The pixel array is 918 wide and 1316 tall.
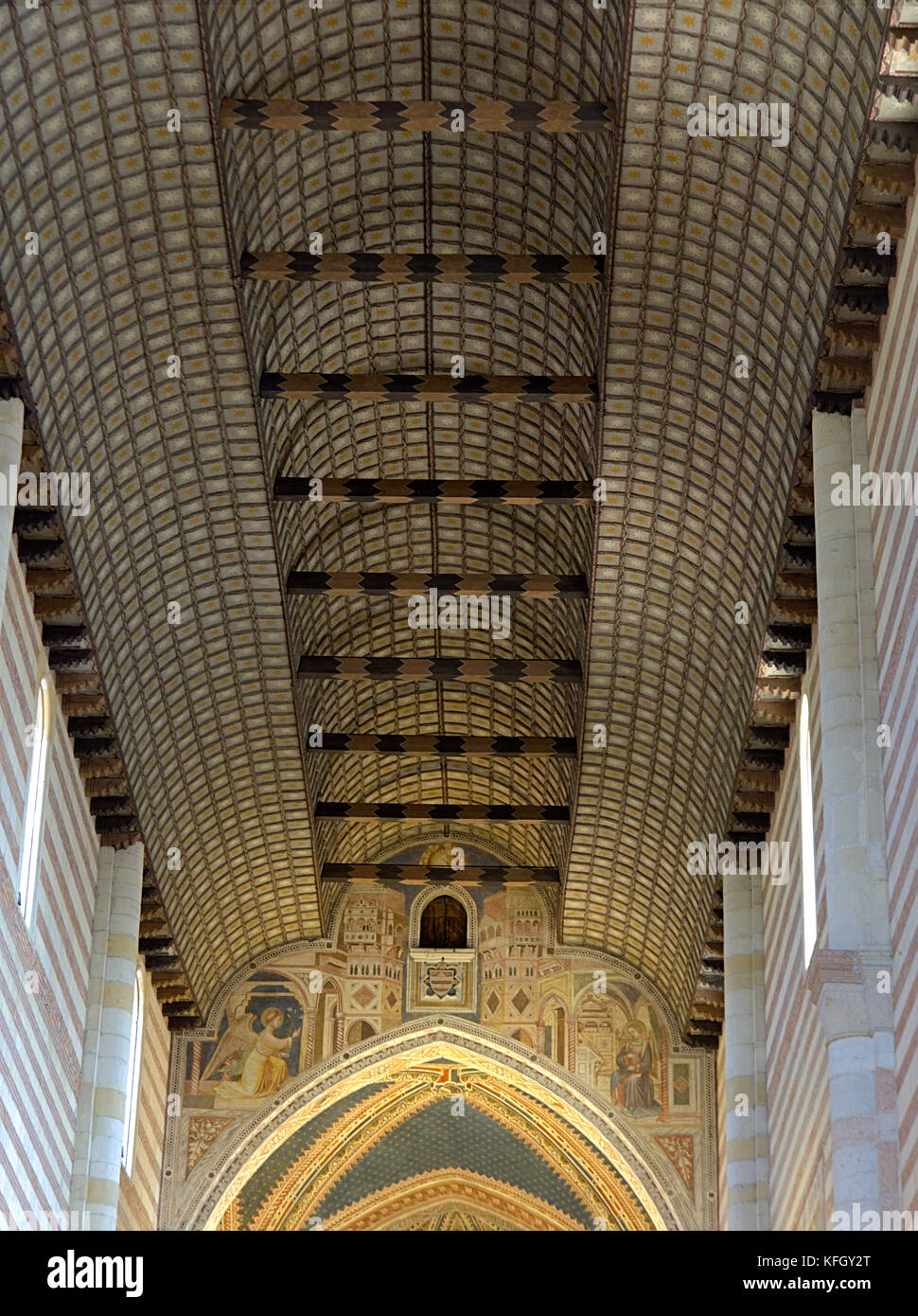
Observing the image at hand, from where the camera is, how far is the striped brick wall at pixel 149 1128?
3528cm

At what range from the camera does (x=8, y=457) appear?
Answer: 22391 mm

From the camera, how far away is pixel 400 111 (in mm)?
24031

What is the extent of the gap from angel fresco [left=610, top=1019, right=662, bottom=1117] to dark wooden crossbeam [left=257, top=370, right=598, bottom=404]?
16254 mm

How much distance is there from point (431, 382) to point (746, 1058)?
34.7 ft

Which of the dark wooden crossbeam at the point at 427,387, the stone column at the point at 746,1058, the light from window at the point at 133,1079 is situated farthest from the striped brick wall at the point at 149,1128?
the dark wooden crossbeam at the point at 427,387

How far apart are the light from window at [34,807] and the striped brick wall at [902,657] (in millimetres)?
10633

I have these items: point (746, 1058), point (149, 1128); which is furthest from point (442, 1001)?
point (746, 1058)

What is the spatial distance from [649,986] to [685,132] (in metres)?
20.9

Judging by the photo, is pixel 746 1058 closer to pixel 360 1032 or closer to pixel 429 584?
pixel 429 584

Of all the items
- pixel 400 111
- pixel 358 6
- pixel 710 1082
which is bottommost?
pixel 710 1082

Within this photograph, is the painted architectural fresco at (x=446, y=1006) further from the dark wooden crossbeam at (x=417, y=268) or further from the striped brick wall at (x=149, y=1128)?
the dark wooden crossbeam at (x=417, y=268)
